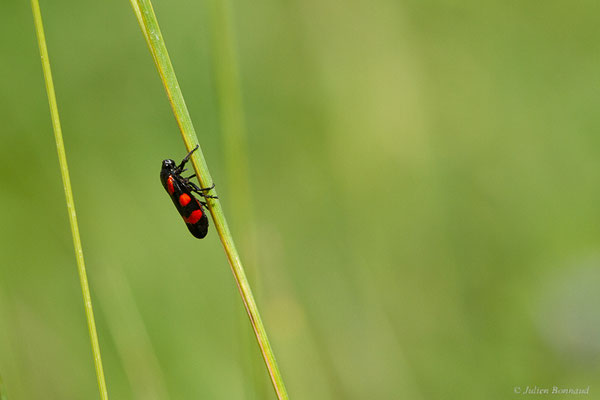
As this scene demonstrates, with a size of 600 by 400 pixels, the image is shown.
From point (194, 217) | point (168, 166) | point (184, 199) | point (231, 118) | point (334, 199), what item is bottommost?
point (334, 199)

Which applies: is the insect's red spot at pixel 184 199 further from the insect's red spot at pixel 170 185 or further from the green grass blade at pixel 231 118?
the green grass blade at pixel 231 118

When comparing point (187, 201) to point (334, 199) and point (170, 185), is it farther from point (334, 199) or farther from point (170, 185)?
point (334, 199)

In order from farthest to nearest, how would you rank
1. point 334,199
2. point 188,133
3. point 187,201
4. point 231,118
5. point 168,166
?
point 334,199 < point 168,166 < point 187,201 < point 231,118 < point 188,133

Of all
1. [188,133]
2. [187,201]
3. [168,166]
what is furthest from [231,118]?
[168,166]

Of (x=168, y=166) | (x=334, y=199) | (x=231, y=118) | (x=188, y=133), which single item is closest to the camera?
(x=188, y=133)

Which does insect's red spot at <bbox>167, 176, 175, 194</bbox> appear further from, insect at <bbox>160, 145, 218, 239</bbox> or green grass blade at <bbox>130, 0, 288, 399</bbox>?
green grass blade at <bbox>130, 0, 288, 399</bbox>

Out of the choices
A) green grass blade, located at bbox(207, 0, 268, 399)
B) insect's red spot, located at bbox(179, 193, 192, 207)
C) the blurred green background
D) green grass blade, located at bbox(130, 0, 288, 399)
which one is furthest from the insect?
green grass blade, located at bbox(130, 0, 288, 399)

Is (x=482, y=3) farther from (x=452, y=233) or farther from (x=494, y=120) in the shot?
(x=452, y=233)
